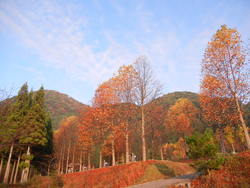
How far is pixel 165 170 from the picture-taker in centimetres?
1453

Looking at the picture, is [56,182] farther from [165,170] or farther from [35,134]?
[165,170]

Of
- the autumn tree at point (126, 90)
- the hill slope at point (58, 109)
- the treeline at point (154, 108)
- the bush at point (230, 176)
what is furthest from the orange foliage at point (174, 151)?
the hill slope at point (58, 109)

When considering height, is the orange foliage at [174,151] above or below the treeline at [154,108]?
below

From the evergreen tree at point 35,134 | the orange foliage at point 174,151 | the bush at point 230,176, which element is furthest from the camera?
the orange foliage at point 174,151

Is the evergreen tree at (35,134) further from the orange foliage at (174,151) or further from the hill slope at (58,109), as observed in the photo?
the hill slope at (58,109)

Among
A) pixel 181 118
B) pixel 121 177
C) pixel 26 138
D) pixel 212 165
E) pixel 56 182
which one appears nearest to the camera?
pixel 212 165

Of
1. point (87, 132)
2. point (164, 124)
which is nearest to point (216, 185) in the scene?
point (87, 132)

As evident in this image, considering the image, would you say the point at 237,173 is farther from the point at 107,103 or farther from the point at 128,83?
the point at 107,103

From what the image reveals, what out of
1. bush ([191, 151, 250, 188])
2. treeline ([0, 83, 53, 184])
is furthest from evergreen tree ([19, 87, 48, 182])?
bush ([191, 151, 250, 188])

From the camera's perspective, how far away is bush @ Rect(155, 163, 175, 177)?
1410cm

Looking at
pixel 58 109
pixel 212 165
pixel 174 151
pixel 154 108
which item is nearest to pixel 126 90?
pixel 154 108

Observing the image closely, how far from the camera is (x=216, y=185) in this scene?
24.1ft

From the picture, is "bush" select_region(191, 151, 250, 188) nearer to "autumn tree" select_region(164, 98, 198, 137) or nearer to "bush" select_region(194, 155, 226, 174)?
"bush" select_region(194, 155, 226, 174)

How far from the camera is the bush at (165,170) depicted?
14.1m
